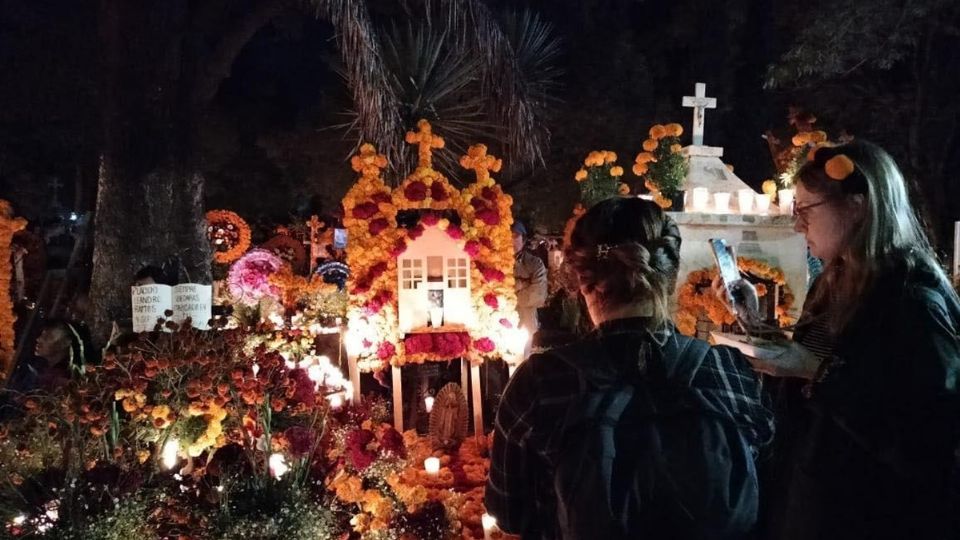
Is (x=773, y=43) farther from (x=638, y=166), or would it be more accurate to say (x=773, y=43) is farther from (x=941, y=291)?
(x=941, y=291)

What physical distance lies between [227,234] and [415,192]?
22.6ft

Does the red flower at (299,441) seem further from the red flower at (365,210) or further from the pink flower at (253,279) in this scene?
the pink flower at (253,279)

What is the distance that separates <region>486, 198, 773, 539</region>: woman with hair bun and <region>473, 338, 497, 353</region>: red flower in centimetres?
461

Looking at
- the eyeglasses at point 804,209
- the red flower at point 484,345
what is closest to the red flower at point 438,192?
the red flower at point 484,345

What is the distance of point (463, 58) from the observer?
23.4 ft

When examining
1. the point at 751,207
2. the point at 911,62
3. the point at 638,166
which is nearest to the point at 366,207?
the point at 638,166

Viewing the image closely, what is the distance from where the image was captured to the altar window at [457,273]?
6.35m

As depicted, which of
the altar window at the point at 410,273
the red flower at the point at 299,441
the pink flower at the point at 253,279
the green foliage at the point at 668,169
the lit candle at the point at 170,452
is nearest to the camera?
the red flower at the point at 299,441

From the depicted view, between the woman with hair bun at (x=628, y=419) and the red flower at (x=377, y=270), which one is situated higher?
the red flower at (x=377, y=270)

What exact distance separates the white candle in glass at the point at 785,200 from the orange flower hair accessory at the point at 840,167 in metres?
4.44

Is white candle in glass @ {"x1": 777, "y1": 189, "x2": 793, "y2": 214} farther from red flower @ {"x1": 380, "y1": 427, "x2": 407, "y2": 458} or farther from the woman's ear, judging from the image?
the woman's ear

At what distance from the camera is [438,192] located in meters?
6.21

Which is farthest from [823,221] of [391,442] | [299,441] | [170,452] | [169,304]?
[169,304]

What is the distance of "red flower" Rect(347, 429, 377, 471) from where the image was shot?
3902 mm
